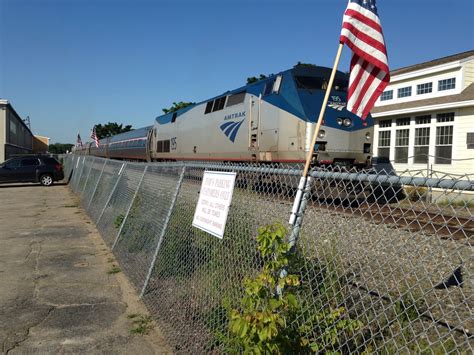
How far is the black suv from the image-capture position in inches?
888

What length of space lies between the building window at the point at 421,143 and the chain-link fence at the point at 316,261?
1481 centimetres

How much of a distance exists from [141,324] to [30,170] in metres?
21.1

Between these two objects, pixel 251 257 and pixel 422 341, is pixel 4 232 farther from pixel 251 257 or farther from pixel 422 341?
pixel 422 341

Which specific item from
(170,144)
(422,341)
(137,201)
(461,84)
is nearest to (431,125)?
(461,84)

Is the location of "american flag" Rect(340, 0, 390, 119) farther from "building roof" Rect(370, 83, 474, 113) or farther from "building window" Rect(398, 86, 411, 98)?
"building window" Rect(398, 86, 411, 98)

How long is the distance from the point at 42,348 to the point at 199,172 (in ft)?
7.67

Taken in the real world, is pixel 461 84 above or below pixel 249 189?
above

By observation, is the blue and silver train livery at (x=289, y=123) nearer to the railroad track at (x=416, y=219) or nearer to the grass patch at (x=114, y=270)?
the grass patch at (x=114, y=270)

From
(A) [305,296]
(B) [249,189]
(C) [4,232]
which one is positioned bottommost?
(C) [4,232]

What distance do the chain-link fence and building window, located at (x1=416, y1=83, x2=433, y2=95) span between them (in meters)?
16.5

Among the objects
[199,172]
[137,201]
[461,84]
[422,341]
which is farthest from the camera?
[461,84]

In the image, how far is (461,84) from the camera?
1828cm

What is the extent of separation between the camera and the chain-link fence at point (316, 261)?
282 centimetres

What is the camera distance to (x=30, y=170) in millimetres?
23031
